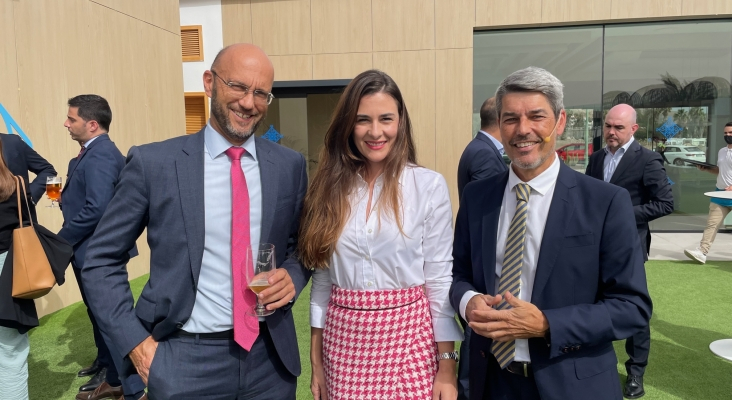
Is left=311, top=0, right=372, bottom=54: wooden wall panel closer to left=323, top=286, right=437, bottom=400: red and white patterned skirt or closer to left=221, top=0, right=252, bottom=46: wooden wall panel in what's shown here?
left=221, top=0, right=252, bottom=46: wooden wall panel

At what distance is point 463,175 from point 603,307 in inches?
96.4

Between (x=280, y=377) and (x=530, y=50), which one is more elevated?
(x=530, y=50)

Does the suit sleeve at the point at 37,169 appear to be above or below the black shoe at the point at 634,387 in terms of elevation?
above

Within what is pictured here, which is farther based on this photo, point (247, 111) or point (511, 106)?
point (247, 111)

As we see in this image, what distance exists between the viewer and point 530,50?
9.63 metres

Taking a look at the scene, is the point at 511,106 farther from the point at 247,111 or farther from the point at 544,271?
the point at 247,111

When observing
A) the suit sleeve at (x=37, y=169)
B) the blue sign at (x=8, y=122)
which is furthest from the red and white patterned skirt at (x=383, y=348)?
the blue sign at (x=8, y=122)

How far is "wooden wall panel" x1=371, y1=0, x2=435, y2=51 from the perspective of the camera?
930 centimetres

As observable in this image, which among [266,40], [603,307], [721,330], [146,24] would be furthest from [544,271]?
[266,40]

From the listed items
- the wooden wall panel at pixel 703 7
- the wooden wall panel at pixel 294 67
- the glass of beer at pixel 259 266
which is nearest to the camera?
the glass of beer at pixel 259 266

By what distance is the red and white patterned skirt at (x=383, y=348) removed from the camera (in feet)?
6.06

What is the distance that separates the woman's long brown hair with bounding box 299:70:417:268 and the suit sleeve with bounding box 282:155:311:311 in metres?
0.04

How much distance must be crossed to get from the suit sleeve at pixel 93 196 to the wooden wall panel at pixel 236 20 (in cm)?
664

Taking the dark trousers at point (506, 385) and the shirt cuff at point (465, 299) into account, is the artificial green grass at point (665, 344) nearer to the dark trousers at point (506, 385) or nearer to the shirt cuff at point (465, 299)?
the dark trousers at point (506, 385)
